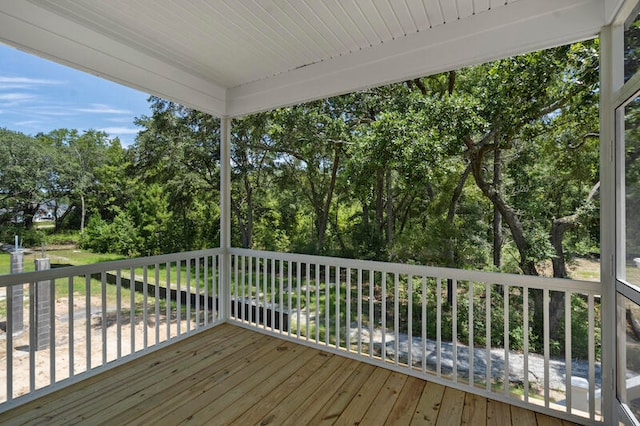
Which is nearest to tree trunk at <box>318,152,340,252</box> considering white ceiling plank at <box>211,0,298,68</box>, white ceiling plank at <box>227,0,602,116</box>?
white ceiling plank at <box>227,0,602,116</box>

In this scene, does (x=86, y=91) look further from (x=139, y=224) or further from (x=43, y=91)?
(x=139, y=224)

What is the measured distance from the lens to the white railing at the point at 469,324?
2.07 m

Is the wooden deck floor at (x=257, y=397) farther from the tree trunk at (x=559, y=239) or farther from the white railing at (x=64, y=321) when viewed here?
the tree trunk at (x=559, y=239)

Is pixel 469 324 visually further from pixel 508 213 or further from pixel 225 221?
pixel 225 221

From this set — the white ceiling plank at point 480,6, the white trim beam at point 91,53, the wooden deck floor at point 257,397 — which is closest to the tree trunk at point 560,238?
the wooden deck floor at point 257,397

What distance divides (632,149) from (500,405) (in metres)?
1.82

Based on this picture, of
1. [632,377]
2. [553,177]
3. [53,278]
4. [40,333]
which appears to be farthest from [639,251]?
[40,333]

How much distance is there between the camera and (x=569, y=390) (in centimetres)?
199

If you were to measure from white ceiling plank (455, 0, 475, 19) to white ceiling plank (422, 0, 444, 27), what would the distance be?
0.41ft

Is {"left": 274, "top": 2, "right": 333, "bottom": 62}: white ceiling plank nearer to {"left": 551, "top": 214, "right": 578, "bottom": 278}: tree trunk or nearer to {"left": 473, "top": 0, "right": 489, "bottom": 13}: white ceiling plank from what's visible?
{"left": 473, "top": 0, "right": 489, "bottom": 13}: white ceiling plank

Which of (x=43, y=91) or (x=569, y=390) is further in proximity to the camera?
(x=43, y=91)

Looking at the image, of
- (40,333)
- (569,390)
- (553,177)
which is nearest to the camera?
(569,390)

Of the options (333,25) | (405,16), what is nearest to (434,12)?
(405,16)

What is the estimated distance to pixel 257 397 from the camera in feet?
7.20
